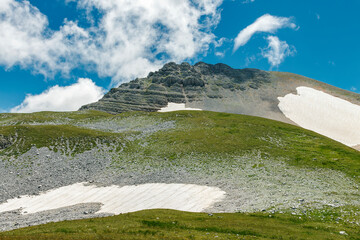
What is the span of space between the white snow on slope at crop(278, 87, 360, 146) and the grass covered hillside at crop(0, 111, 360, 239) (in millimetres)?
56176

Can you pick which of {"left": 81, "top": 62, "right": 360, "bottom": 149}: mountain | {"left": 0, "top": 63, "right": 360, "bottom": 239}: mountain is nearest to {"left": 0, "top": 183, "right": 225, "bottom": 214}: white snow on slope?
{"left": 0, "top": 63, "right": 360, "bottom": 239}: mountain

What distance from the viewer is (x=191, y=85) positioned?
652 feet

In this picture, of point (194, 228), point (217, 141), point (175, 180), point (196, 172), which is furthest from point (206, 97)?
point (194, 228)

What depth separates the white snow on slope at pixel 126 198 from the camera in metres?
39.8

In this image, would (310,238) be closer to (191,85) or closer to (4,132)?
(4,132)

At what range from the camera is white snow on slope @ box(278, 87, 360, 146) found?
130 meters

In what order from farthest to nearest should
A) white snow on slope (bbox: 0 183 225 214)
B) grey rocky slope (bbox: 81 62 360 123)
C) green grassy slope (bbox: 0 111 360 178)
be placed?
grey rocky slope (bbox: 81 62 360 123), green grassy slope (bbox: 0 111 360 178), white snow on slope (bbox: 0 183 225 214)

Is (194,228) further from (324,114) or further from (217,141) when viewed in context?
(324,114)

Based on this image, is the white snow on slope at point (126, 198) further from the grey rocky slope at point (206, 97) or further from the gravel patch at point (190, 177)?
the grey rocky slope at point (206, 97)

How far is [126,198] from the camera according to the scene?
4378 cm

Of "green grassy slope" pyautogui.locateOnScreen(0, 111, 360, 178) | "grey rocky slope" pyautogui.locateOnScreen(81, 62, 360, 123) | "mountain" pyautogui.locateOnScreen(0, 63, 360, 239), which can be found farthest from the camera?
"grey rocky slope" pyautogui.locateOnScreen(81, 62, 360, 123)

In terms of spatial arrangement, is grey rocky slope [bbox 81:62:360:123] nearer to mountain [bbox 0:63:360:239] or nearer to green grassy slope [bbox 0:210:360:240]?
mountain [bbox 0:63:360:239]

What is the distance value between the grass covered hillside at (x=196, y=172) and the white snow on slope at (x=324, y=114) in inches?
2212

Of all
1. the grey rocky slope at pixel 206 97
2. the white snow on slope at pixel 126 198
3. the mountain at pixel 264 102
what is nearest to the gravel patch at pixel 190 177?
the white snow on slope at pixel 126 198
